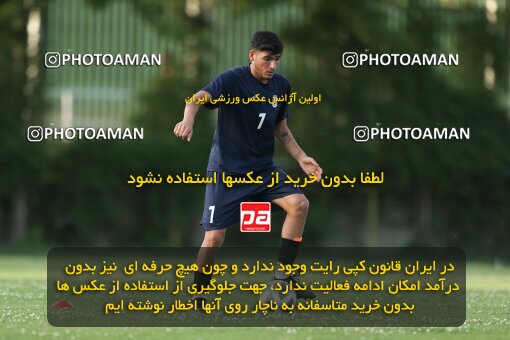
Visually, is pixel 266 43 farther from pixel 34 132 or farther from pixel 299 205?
pixel 34 132

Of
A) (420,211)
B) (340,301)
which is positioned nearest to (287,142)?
(340,301)

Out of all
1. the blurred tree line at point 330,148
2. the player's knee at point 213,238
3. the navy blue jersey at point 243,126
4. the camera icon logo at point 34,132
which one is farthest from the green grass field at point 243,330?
the blurred tree line at point 330,148

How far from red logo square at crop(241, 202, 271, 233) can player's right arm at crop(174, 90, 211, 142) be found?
2.94ft

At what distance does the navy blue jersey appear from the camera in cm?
889

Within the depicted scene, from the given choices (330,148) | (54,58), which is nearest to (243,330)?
(54,58)

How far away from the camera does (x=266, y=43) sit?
8648 millimetres

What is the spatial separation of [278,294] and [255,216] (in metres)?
0.63

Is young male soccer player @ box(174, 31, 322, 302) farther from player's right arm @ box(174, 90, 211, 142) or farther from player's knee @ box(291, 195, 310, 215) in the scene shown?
player's right arm @ box(174, 90, 211, 142)

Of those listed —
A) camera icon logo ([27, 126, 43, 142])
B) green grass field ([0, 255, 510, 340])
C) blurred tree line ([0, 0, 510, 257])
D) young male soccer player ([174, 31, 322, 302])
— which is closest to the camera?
green grass field ([0, 255, 510, 340])

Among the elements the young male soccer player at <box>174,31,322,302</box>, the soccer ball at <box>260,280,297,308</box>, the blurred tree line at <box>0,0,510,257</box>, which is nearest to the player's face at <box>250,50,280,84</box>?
the young male soccer player at <box>174,31,322,302</box>

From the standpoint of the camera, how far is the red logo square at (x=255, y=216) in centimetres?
902

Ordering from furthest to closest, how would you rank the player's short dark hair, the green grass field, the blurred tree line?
the blurred tree line → the player's short dark hair → the green grass field

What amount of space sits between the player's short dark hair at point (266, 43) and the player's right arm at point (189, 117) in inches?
20.0

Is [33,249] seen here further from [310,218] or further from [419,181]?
[419,181]
